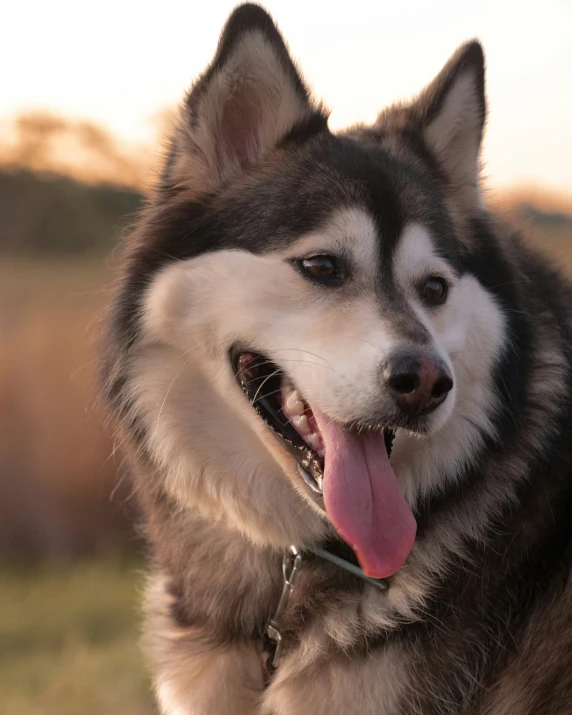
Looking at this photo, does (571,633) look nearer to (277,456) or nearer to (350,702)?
(350,702)

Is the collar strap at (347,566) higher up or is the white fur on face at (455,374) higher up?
the white fur on face at (455,374)

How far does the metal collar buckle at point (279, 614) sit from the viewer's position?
249 cm

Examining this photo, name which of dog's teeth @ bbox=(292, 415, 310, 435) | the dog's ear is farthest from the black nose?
the dog's ear

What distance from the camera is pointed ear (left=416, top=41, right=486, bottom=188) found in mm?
2783

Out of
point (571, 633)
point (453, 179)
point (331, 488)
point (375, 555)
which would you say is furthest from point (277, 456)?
point (453, 179)

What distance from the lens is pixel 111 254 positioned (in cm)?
300

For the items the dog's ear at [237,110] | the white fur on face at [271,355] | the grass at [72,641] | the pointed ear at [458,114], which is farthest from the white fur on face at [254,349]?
the grass at [72,641]

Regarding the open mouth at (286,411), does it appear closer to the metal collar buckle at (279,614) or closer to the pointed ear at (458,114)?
the metal collar buckle at (279,614)

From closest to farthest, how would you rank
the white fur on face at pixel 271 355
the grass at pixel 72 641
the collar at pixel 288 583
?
the white fur on face at pixel 271 355 → the collar at pixel 288 583 → the grass at pixel 72 641

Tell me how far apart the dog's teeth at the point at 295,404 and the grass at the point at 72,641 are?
142cm

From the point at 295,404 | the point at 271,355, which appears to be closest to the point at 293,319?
the point at 271,355

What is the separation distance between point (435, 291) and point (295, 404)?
1.96ft

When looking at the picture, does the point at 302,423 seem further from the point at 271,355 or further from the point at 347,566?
the point at 347,566

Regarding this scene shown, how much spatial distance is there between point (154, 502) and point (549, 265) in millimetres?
1721
